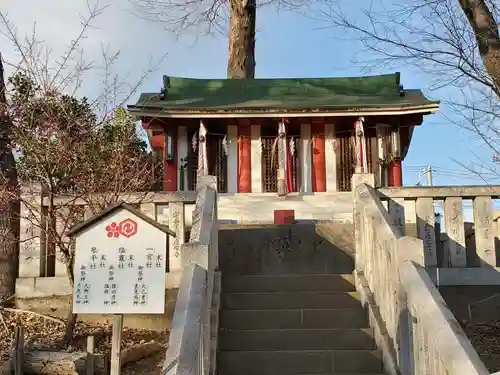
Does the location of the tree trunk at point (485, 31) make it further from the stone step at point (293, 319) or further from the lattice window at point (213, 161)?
the lattice window at point (213, 161)

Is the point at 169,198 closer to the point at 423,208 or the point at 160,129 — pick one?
the point at 423,208

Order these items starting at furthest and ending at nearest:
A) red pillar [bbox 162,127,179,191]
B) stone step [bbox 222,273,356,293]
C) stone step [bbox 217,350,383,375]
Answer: red pillar [bbox 162,127,179,191]
stone step [bbox 222,273,356,293]
stone step [bbox 217,350,383,375]

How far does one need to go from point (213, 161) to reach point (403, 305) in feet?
37.2

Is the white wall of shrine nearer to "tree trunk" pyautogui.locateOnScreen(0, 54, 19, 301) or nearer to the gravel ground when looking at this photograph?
"tree trunk" pyautogui.locateOnScreen(0, 54, 19, 301)

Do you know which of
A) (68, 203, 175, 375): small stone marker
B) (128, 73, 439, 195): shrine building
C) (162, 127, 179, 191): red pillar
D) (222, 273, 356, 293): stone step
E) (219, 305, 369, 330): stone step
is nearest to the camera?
(68, 203, 175, 375): small stone marker

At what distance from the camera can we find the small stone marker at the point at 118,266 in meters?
5.56

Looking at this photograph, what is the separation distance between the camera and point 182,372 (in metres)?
4.35

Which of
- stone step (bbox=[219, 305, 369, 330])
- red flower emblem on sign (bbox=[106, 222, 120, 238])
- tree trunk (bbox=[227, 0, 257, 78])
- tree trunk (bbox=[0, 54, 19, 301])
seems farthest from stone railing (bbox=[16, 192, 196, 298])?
tree trunk (bbox=[227, 0, 257, 78])

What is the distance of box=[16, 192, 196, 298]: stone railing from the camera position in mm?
8594

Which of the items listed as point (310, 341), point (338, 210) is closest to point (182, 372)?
point (310, 341)

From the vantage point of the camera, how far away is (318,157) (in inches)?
653

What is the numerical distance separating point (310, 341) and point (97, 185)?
4101 millimetres

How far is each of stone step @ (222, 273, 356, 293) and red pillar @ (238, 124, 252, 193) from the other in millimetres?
8370

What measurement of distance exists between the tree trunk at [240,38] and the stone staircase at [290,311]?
1194 cm
